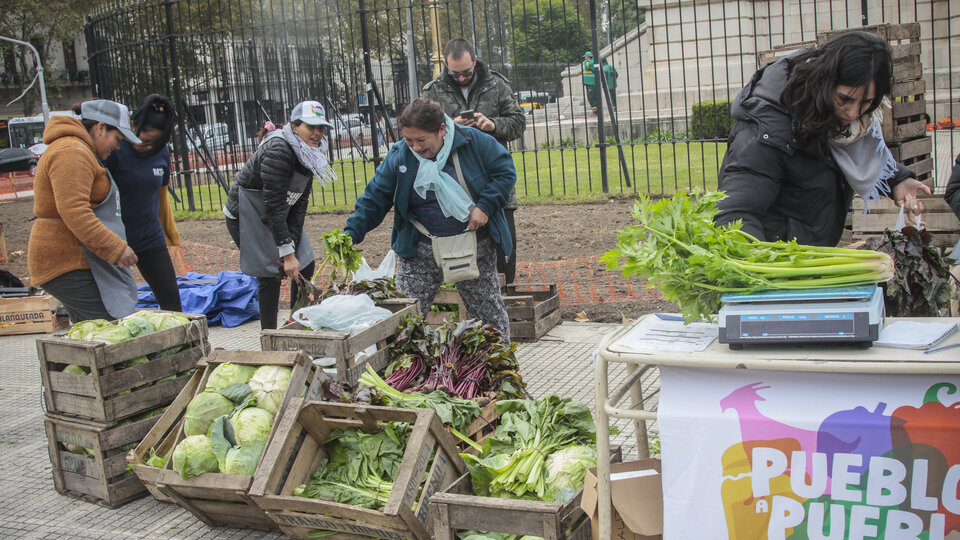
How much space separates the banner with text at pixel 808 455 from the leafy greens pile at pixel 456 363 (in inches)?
69.9

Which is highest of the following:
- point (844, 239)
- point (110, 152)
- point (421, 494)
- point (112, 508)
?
point (110, 152)

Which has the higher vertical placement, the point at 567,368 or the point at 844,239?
the point at 844,239

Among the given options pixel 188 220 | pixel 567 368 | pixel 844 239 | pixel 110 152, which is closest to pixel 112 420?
pixel 110 152

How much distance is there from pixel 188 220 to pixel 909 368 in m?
13.1

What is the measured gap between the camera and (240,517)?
12.5 ft

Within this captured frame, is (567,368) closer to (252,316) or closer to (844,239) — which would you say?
(844,239)

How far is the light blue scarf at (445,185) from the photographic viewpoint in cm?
493

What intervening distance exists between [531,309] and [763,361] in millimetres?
4107

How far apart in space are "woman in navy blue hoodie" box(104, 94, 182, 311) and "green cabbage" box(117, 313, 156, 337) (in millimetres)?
1194

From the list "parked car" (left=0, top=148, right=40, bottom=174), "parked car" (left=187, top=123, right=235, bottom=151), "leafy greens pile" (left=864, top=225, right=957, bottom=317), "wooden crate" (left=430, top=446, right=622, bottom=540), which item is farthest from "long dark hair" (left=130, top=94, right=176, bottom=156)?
"parked car" (left=187, top=123, right=235, bottom=151)

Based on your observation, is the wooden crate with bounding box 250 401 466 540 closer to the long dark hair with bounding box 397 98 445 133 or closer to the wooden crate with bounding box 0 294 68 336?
the long dark hair with bounding box 397 98 445 133

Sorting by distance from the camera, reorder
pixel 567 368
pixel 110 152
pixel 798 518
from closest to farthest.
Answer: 1. pixel 798 518
2. pixel 110 152
3. pixel 567 368

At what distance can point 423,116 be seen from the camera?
4.74 m

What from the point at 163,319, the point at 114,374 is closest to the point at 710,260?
the point at 114,374
